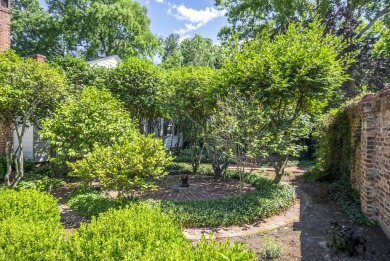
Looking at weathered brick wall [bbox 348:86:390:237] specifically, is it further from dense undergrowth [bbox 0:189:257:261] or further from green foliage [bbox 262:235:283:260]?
dense undergrowth [bbox 0:189:257:261]

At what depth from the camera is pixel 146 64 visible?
1077cm

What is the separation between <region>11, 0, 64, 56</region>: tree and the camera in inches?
938

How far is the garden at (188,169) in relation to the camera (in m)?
2.80

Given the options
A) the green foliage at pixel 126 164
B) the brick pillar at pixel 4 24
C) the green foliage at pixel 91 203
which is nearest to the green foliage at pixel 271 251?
the green foliage at pixel 126 164

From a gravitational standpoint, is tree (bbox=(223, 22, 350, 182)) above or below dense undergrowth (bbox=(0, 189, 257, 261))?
above

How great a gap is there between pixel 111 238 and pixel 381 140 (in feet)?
16.5

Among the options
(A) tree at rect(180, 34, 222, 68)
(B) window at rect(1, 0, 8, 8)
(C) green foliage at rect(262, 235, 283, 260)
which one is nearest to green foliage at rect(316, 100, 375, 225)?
(C) green foliage at rect(262, 235, 283, 260)

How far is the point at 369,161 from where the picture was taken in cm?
536

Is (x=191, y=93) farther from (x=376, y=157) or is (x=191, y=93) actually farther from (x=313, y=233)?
(x=313, y=233)

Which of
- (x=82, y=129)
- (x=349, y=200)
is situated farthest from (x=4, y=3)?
(x=349, y=200)

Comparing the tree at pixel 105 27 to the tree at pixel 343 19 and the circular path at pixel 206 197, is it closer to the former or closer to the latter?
the tree at pixel 343 19

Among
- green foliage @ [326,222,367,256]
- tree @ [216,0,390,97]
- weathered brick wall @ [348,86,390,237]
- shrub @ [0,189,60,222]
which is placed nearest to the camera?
shrub @ [0,189,60,222]

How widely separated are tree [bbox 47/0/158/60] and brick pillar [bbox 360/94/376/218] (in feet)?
68.7

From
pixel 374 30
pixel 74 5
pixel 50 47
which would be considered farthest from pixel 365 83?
pixel 50 47
